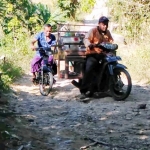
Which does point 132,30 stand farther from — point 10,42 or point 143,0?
point 10,42

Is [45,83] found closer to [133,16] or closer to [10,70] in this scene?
[10,70]

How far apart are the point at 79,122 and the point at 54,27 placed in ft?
40.1

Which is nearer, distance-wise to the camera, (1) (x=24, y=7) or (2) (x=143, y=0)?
(2) (x=143, y=0)

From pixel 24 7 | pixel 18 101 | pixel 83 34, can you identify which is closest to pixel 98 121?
pixel 18 101

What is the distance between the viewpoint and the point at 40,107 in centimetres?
800

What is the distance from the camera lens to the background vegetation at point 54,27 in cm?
1200

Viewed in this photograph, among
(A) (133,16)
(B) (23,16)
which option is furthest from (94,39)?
(B) (23,16)

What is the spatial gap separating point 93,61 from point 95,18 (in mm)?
10317

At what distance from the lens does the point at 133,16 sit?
1423 centimetres

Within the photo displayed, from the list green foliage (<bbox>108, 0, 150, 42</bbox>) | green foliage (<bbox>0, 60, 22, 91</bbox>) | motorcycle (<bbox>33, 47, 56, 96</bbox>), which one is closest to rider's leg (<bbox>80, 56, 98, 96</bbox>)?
motorcycle (<bbox>33, 47, 56, 96</bbox>)

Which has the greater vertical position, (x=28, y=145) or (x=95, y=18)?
(x=95, y=18)

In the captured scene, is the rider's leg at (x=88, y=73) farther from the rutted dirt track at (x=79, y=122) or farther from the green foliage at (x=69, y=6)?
the green foliage at (x=69, y=6)

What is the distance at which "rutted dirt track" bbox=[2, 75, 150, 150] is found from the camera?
5535mm

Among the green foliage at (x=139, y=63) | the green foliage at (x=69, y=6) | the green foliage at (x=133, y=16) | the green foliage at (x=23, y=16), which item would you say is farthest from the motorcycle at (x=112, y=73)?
the green foliage at (x=69, y=6)
